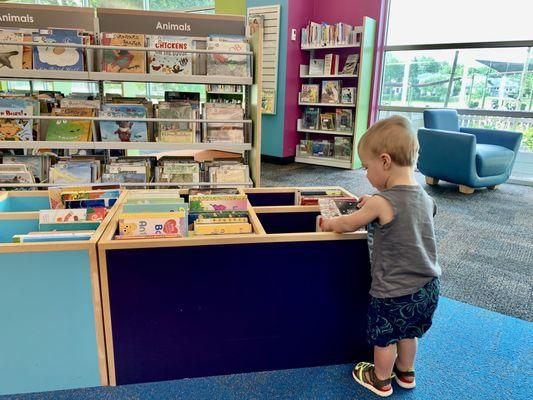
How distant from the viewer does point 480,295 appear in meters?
2.24

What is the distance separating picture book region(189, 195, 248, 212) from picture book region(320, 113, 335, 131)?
4.37m

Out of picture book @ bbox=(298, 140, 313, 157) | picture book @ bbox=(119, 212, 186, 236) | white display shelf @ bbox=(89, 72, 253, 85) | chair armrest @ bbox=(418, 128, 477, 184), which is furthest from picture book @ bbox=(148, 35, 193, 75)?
picture book @ bbox=(298, 140, 313, 157)

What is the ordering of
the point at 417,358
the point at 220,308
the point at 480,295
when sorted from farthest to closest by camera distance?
the point at 480,295, the point at 417,358, the point at 220,308

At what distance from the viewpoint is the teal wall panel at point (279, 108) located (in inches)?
219

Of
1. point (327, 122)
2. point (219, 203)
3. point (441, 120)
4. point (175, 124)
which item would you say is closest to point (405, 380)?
point (219, 203)

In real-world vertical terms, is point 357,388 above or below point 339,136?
below

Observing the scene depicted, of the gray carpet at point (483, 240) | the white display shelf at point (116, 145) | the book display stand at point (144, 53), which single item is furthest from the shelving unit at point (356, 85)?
the white display shelf at point (116, 145)

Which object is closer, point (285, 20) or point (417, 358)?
point (417, 358)

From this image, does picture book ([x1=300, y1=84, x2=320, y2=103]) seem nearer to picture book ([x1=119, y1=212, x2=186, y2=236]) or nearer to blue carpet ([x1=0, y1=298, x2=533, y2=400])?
blue carpet ([x1=0, y1=298, x2=533, y2=400])

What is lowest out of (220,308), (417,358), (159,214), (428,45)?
(417,358)

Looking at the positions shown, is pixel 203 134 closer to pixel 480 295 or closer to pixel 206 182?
pixel 206 182

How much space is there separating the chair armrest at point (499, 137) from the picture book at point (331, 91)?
1707 mm

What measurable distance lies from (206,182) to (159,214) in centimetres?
121

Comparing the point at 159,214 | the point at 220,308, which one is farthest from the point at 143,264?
the point at 220,308
